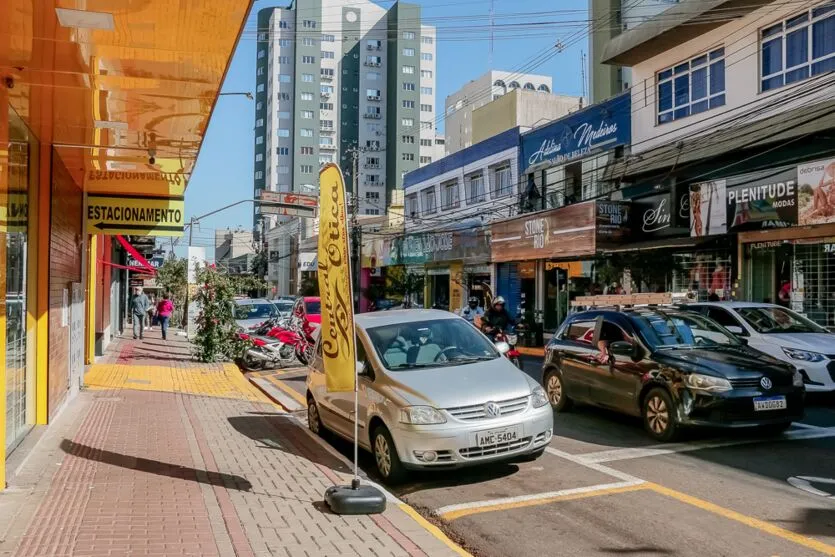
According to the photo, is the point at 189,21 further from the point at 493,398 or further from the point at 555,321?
the point at 555,321

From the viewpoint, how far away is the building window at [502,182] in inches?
1184

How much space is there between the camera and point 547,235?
24.0 meters

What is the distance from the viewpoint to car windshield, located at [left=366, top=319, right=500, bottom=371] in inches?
299

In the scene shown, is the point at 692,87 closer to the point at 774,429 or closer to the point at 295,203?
the point at 774,429

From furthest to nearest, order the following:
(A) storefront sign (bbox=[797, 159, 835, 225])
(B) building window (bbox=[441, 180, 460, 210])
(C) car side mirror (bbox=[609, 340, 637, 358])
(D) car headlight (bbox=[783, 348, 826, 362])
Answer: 1. (B) building window (bbox=[441, 180, 460, 210])
2. (A) storefront sign (bbox=[797, 159, 835, 225])
3. (D) car headlight (bbox=[783, 348, 826, 362])
4. (C) car side mirror (bbox=[609, 340, 637, 358])

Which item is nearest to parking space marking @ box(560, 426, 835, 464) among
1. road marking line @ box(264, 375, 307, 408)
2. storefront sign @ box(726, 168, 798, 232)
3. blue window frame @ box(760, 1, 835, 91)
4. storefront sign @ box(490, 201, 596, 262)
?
road marking line @ box(264, 375, 307, 408)

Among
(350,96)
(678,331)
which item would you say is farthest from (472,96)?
(678,331)

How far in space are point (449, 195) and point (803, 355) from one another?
26062 millimetres

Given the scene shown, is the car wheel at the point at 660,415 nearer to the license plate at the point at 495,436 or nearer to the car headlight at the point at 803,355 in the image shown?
the license plate at the point at 495,436

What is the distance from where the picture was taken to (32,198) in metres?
8.14

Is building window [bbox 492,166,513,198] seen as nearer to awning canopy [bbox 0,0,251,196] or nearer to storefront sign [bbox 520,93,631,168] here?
storefront sign [bbox 520,93,631,168]

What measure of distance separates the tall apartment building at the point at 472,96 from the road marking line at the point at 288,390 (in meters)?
54.5

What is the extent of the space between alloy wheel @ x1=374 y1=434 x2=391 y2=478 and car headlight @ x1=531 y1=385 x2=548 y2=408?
59.4 inches

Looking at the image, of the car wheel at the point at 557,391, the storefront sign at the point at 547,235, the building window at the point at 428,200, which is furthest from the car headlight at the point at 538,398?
the building window at the point at 428,200
